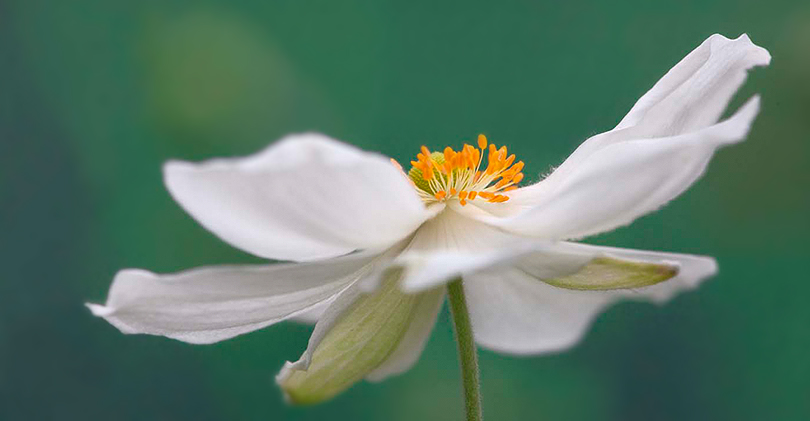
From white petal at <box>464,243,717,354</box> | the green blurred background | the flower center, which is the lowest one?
white petal at <box>464,243,717,354</box>

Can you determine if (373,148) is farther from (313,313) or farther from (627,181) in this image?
(627,181)

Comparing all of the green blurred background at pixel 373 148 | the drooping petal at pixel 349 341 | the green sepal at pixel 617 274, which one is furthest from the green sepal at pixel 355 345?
the green blurred background at pixel 373 148

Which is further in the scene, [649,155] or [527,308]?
[527,308]

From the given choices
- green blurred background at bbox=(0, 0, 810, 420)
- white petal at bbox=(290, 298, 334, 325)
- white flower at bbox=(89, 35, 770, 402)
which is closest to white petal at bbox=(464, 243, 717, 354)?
white flower at bbox=(89, 35, 770, 402)

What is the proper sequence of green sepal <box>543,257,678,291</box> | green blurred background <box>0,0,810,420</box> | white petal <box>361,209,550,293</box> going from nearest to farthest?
white petal <box>361,209,550,293</box>
green sepal <box>543,257,678,291</box>
green blurred background <box>0,0,810,420</box>

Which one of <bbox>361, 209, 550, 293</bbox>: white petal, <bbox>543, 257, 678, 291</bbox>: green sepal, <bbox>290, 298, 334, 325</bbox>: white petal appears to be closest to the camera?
<bbox>361, 209, 550, 293</bbox>: white petal

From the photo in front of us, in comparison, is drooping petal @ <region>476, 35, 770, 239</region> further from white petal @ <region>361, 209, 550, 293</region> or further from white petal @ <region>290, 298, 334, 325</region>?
white petal @ <region>290, 298, 334, 325</region>

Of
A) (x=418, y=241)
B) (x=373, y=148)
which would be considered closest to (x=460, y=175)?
(x=418, y=241)
